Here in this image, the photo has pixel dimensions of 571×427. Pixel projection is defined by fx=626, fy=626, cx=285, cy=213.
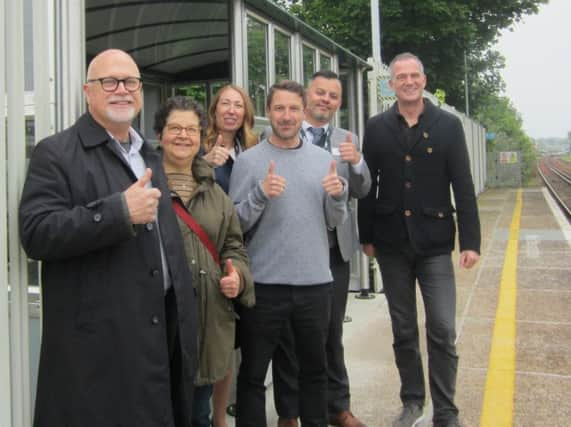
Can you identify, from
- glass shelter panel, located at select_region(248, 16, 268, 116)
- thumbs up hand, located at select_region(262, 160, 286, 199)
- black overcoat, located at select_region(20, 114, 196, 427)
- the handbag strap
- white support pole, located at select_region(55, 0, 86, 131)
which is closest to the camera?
black overcoat, located at select_region(20, 114, 196, 427)

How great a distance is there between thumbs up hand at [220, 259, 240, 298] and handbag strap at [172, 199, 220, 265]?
0.07 m

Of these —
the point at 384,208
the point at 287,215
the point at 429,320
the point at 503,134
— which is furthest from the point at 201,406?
the point at 503,134

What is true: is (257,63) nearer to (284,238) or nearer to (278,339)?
(284,238)

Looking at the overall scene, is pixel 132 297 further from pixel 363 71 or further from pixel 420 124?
pixel 363 71

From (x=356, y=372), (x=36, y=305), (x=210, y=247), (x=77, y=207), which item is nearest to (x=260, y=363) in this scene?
(x=210, y=247)

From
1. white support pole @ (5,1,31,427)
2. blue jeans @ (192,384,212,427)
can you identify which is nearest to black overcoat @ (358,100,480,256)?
blue jeans @ (192,384,212,427)

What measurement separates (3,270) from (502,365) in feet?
12.5

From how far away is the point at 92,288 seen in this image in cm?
205

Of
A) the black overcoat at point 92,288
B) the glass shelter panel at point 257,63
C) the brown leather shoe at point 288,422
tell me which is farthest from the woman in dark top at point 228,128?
the brown leather shoe at point 288,422

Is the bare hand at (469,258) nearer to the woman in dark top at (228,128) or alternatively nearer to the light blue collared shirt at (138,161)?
the woman in dark top at (228,128)

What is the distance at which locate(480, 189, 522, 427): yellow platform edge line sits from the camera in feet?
12.7

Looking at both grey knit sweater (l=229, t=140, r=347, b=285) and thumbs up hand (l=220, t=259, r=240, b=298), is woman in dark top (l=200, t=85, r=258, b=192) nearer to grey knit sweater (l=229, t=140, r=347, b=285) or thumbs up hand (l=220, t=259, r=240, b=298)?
grey knit sweater (l=229, t=140, r=347, b=285)

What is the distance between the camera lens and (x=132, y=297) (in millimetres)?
2104

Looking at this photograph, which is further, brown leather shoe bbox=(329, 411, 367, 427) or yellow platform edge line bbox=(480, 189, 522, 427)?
yellow platform edge line bbox=(480, 189, 522, 427)
